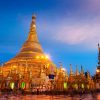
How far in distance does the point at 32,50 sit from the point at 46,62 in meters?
6.20

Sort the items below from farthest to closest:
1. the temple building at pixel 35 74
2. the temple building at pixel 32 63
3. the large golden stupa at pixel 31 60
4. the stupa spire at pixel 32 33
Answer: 1. the stupa spire at pixel 32 33
2. the large golden stupa at pixel 31 60
3. the temple building at pixel 32 63
4. the temple building at pixel 35 74

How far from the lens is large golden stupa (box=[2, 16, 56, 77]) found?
56.2 metres

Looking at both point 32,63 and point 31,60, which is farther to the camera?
point 31,60

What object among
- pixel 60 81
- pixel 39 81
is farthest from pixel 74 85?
pixel 39 81

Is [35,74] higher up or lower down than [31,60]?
lower down

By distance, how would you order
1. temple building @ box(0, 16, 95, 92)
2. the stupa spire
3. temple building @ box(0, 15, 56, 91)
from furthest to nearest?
the stupa spire
temple building @ box(0, 15, 56, 91)
temple building @ box(0, 16, 95, 92)

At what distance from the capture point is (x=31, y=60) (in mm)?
59844

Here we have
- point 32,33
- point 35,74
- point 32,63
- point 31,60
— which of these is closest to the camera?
point 35,74

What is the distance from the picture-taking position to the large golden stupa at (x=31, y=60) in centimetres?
5620

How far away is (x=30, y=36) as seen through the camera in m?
68.4

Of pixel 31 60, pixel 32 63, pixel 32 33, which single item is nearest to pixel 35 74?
pixel 32 63

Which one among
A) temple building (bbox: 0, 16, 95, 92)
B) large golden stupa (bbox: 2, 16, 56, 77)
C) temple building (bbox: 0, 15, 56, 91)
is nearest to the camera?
temple building (bbox: 0, 16, 95, 92)

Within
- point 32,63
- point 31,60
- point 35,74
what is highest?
point 31,60

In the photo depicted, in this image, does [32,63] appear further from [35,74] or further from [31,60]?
[35,74]
